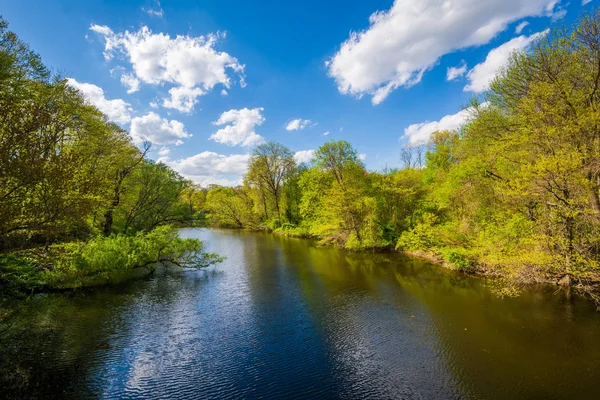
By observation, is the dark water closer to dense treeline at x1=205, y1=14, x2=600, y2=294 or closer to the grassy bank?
the grassy bank

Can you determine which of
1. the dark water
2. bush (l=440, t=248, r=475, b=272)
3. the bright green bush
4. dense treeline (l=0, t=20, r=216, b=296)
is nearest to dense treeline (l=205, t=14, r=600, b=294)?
bush (l=440, t=248, r=475, b=272)

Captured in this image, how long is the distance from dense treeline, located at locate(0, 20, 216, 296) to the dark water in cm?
184

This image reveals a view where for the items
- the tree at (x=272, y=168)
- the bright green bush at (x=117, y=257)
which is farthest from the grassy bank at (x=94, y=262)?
the tree at (x=272, y=168)

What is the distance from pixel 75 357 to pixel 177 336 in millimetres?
2931

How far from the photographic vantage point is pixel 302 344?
9969 millimetres

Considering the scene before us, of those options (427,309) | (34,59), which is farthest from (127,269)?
(427,309)

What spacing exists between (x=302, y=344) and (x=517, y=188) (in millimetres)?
10356

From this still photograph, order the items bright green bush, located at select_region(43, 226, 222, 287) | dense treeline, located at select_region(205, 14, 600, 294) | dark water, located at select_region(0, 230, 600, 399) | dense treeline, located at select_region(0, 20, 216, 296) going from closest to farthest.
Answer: dense treeline, located at select_region(0, 20, 216, 296), dark water, located at select_region(0, 230, 600, 399), dense treeline, located at select_region(205, 14, 600, 294), bright green bush, located at select_region(43, 226, 222, 287)

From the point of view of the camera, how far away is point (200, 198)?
7250cm

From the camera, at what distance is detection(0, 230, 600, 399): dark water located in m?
7.66

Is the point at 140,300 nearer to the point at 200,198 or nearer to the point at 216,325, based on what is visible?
the point at 216,325

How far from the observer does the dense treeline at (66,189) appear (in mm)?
7254

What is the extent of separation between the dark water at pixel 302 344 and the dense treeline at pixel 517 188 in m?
2.55

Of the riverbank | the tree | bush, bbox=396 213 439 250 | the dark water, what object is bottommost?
the dark water
